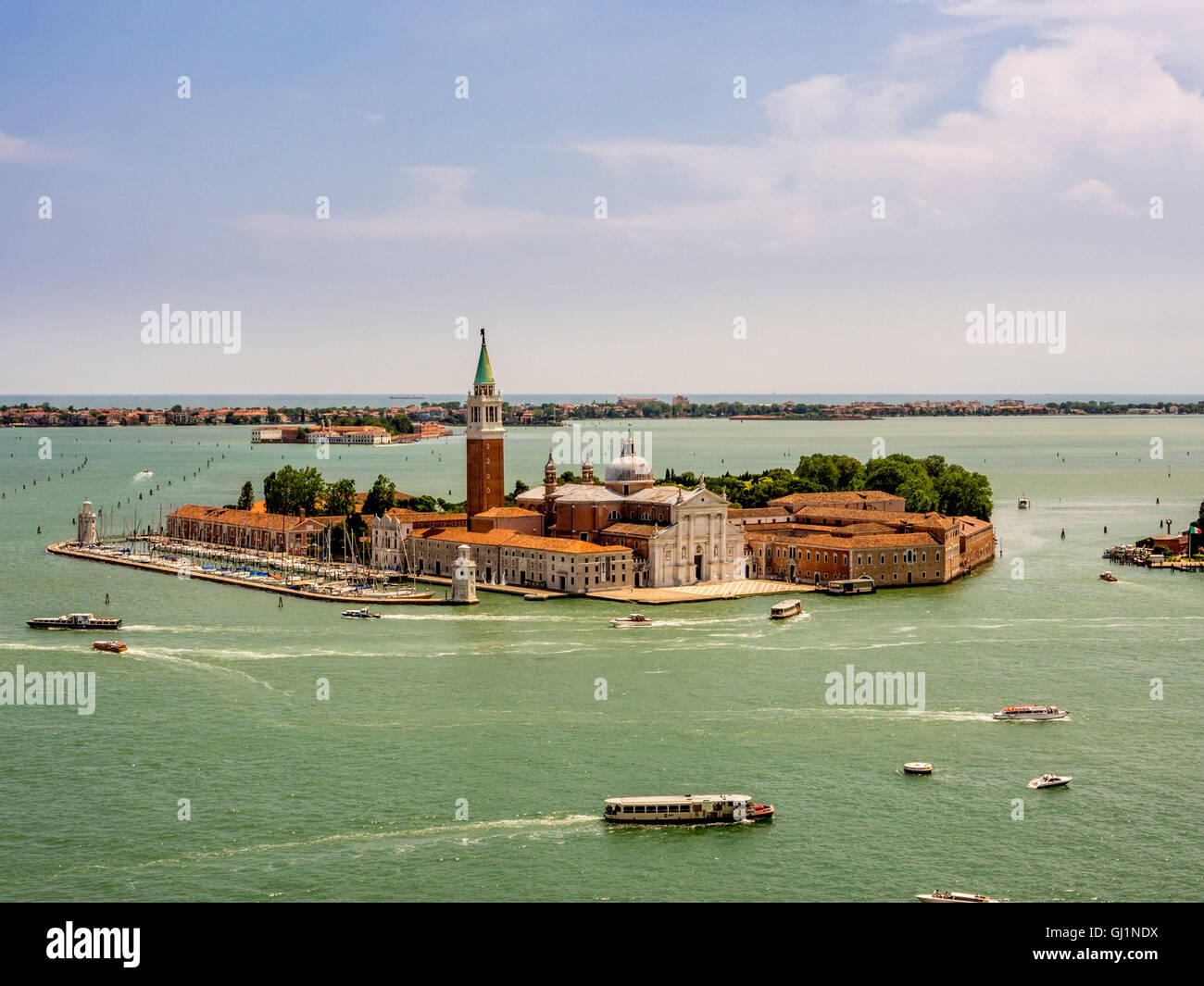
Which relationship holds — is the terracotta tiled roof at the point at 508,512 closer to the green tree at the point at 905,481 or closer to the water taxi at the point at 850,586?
the water taxi at the point at 850,586

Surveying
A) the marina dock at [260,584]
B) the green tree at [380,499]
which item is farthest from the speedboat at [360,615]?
the green tree at [380,499]

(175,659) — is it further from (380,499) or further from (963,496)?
(963,496)

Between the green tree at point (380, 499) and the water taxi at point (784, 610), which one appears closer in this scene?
the water taxi at point (784, 610)

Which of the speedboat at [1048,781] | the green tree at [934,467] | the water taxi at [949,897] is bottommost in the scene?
the water taxi at [949,897]

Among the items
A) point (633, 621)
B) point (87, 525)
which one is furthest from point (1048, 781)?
point (87, 525)

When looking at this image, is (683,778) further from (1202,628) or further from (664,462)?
(664,462)

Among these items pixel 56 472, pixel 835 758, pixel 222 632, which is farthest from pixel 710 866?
pixel 56 472

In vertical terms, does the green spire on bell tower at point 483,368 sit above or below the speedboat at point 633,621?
above
